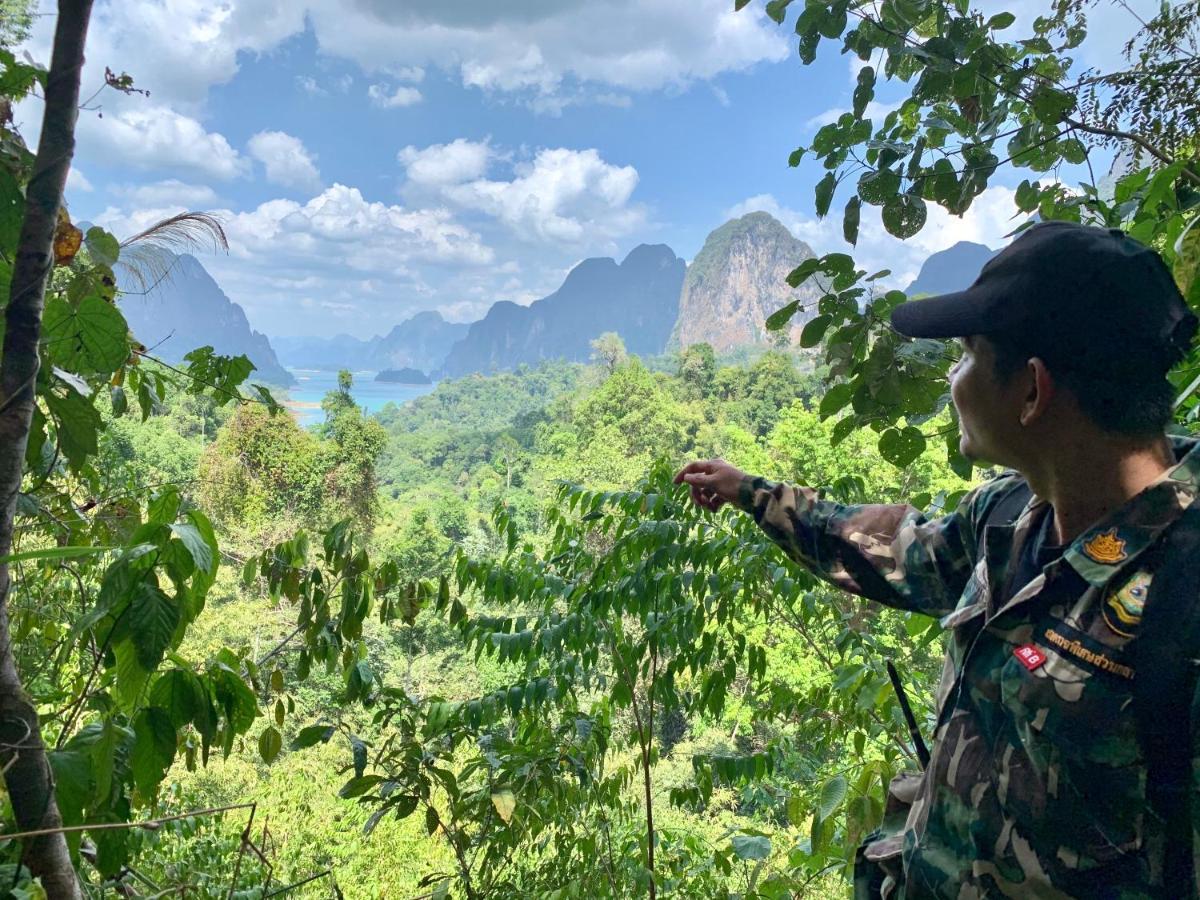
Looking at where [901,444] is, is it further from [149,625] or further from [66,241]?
[66,241]

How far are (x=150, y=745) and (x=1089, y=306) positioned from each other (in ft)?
3.51

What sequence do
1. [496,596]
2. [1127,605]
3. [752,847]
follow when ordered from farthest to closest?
[496,596], [752,847], [1127,605]

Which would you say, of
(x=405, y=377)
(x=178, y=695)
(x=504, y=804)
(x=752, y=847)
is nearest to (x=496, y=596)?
(x=504, y=804)

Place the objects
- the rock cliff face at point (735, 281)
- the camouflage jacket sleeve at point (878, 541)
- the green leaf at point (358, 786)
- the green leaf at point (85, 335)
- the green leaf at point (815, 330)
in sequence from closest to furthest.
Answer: the green leaf at point (85, 335) < the camouflage jacket sleeve at point (878, 541) < the green leaf at point (358, 786) < the green leaf at point (815, 330) < the rock cliff face at point (735, 281)

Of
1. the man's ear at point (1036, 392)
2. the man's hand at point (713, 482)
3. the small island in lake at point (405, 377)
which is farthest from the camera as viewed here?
the small island in lake at point (405, 377)

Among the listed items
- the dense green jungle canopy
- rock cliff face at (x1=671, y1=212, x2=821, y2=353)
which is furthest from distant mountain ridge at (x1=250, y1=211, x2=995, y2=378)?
the dense green jungle canopy

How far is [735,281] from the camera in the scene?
116375mm

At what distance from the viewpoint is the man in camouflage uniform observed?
656mm

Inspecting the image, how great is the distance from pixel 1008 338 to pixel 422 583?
1312 mm

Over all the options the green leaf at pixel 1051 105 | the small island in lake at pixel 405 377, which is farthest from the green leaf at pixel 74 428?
the small island in lake at pixel 405 377

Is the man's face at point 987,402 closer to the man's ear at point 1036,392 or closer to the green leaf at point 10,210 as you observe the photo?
the man's ear at point 1036,392

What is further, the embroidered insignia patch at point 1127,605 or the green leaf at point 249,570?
the green leaf at point 249,570

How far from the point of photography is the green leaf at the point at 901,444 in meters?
1.55

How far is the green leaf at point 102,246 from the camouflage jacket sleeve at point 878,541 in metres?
1.25
